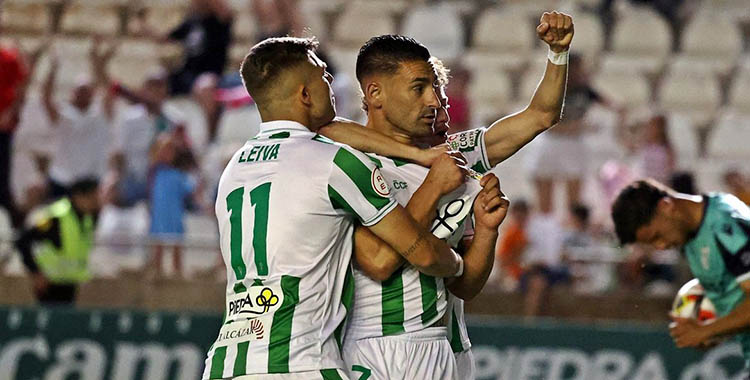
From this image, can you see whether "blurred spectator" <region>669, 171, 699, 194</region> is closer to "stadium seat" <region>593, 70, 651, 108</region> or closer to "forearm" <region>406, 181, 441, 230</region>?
"stadium seat" <region>593, 70, 651, 108</region>

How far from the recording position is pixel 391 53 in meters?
4.95

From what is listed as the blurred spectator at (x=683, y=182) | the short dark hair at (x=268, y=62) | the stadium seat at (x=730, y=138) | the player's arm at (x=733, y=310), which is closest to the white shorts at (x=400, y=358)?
the short dark hair at (x=268, y=62)

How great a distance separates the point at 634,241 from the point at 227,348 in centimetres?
258

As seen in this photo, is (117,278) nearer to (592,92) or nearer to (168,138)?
(168,138)

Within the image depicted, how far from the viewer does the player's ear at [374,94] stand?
498 cm

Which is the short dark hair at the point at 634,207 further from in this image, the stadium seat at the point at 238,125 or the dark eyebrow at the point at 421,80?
the stadium seat at the point at 238,125

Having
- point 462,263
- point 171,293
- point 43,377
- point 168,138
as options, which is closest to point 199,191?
point 168,138

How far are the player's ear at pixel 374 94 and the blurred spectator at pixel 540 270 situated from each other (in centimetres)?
505

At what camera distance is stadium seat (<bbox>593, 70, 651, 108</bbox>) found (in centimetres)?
1325

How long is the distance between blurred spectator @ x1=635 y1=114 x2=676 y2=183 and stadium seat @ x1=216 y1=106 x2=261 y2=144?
10.8 feet

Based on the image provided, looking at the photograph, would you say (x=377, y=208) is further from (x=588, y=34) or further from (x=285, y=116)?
(x=588, y=34)

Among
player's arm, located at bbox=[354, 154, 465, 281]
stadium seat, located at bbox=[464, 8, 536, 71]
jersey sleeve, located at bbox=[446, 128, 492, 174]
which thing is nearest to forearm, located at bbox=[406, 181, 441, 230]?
player's arm, located at bbox=[354, 154, 465, 281]

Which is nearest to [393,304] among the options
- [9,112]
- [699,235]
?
[699,235]

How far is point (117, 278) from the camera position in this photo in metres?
9.54
